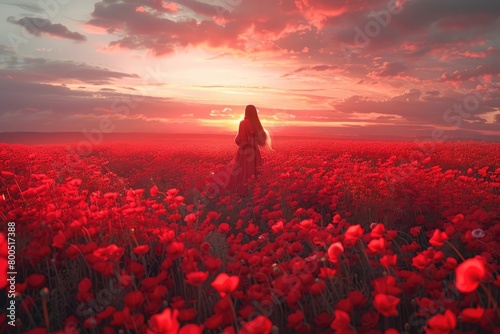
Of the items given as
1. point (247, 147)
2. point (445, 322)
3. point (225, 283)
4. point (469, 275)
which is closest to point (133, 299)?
point (225, 283)

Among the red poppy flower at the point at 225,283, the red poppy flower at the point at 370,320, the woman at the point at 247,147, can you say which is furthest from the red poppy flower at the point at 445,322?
the woman at the point at 247,147

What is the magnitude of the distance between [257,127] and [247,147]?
1.51 feet

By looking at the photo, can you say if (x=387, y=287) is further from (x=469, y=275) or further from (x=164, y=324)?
(x=164, y=324)

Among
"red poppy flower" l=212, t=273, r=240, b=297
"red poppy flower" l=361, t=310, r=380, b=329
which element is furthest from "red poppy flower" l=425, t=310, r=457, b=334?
"red poppy flower" l=212, t=273, r=240, b=297

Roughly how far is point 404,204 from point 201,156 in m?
8.95

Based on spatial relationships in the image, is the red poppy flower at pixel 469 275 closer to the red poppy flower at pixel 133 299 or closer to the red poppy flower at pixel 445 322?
the red poppy flower at pixel 445 322

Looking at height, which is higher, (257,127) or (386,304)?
(257,127)

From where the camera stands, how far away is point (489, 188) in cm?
512

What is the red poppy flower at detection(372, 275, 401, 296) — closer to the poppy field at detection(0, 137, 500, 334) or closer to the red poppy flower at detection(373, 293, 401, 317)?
the poppy field at detection(0, 137, 500, 334)

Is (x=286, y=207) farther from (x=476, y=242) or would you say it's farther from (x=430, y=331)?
(x=430, y=331)

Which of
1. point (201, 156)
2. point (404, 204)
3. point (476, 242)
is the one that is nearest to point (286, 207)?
point (404, 204)

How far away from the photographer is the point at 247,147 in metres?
7.76

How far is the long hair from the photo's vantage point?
25.2 ft

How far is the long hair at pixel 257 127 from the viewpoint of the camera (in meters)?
7.67
